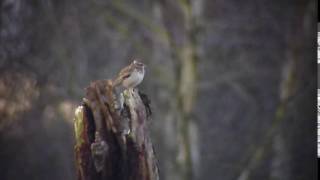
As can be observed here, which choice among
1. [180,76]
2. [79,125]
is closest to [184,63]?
[180,76]

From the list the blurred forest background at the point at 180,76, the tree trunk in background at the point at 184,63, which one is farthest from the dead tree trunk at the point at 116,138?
the tree trunk in background at the point at 184,63

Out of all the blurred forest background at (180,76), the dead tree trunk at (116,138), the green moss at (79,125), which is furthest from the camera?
the blurred forest background at (180,76)

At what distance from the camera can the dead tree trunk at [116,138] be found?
1771mm

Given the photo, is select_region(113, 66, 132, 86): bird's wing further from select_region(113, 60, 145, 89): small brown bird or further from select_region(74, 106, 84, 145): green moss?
select_region(74, 106, 84, 145): green moss

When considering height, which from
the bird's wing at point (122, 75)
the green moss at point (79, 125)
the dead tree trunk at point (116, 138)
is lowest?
the dead tree trunk at point (116, 138)

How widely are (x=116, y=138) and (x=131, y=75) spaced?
0.23 m

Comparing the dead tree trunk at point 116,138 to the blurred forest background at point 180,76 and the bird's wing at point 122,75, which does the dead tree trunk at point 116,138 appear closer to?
the bird's wing at point 122,75

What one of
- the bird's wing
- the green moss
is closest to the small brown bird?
the bird's wing

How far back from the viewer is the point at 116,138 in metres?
1.78

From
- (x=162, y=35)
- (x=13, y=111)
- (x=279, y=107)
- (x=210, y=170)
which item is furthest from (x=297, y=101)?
(x=13, y=111)

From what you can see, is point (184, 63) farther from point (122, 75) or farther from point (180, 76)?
point (122, 75)

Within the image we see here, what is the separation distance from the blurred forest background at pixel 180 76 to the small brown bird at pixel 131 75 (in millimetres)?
42

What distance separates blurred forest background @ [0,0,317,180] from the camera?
2061 millimetres

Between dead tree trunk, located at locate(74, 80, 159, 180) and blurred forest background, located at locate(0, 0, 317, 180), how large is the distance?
194 mm
